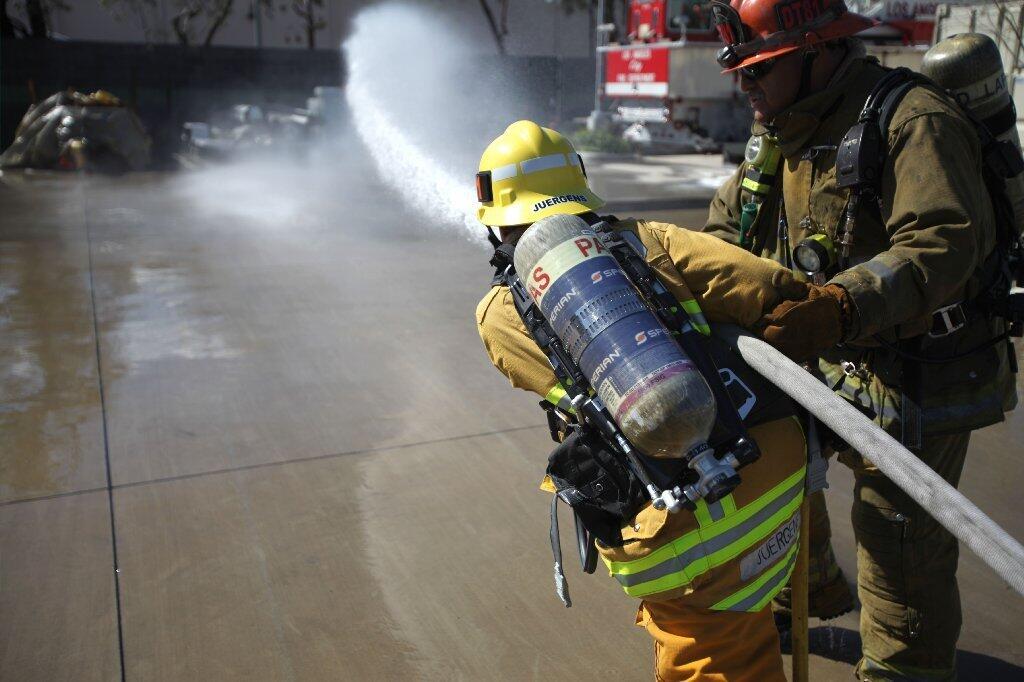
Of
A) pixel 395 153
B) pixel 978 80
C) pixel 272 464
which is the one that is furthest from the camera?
pixel 395 153

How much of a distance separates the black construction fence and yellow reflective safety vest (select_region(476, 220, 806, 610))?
19.4m

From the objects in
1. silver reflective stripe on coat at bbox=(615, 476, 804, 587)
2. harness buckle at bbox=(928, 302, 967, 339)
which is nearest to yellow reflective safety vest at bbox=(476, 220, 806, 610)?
silver reflective stripe on coat at bbox=(615, 476, 804, 587)

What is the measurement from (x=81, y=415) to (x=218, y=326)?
158cm

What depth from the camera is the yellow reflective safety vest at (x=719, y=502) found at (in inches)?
71.5

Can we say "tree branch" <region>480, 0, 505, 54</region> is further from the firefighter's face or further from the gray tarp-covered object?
the firefighter's face

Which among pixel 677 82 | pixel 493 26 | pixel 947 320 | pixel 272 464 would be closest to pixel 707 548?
pixel 947 320

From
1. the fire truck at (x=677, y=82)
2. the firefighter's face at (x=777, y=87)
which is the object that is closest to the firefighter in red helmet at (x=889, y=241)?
the firefighter's face at (x=777, y=87)

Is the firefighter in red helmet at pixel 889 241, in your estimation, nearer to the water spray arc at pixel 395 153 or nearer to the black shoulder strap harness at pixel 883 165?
the black shoulder strap harness at pixel 883 165

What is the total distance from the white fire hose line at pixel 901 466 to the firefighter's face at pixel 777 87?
0.89 metres

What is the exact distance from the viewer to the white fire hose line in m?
1.35

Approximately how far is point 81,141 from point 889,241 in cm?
1531

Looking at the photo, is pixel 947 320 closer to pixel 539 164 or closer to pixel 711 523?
pixel 711 523

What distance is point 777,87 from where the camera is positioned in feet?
7.99

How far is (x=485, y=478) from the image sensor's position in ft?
12.9
